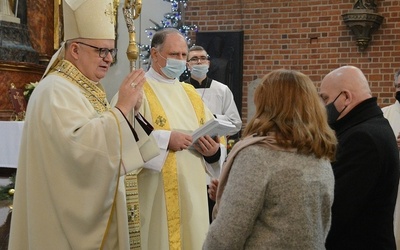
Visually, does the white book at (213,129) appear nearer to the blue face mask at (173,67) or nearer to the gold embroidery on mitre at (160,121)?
the gold embroidery on mitre at (160,121)

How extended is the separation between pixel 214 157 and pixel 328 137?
2.02 metres

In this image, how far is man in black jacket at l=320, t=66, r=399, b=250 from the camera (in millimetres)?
3439

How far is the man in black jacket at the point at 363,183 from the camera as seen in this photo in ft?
11.3

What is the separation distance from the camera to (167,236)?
4789 mm

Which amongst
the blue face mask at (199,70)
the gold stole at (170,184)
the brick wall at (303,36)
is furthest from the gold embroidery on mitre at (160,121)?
the brick wall at (303,36)

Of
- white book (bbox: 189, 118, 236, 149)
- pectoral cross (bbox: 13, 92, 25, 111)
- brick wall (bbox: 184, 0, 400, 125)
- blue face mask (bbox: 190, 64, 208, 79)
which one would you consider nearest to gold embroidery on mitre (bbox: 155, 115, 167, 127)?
white book (bbox: 189, 118, 236, 149)

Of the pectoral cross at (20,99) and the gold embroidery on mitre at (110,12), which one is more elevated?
the gold embroidery on mitre at (110,12)

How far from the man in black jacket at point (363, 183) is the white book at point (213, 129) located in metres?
1.06

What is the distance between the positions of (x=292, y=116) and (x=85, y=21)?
1.48 metres

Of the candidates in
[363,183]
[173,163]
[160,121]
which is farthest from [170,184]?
[363,183]

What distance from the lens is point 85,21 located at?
3.94 meters

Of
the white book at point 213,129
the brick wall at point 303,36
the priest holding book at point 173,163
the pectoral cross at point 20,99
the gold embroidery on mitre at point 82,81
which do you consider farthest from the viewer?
the brick wall at point 303,36

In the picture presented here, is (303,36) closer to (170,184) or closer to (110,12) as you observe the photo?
(170,184)

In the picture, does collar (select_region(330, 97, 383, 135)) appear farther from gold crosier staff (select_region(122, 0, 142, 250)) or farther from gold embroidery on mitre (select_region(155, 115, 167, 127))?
gold embroidery on mitre (select_region(155, 115, 167, 127))
